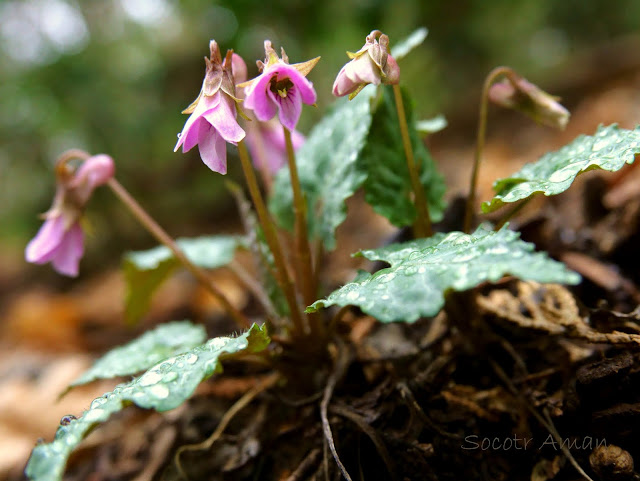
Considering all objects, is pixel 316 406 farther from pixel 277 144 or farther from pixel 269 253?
pixel 277 144

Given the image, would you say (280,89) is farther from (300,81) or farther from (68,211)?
(68,211)

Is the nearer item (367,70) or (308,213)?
(367,70)

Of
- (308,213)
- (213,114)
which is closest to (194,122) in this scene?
(213,114)

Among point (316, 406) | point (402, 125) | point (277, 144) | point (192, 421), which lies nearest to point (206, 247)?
point (277, 144)

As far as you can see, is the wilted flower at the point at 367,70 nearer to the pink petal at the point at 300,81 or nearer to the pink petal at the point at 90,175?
the pink petal at the point at 300,81

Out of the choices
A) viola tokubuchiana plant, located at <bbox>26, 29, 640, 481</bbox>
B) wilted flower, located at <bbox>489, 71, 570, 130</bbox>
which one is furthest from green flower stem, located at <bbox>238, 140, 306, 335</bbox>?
wilted flower, located at <bbox>489, 71, 570, 130</bbox>
